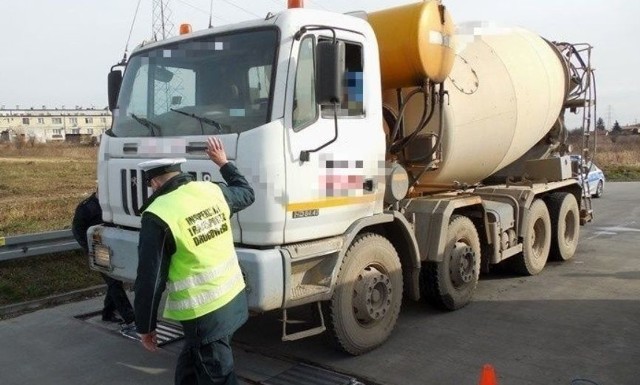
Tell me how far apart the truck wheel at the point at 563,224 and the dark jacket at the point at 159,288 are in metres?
6.26

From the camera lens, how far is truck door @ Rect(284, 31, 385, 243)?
3.93 m

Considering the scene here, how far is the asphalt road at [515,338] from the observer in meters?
4.27

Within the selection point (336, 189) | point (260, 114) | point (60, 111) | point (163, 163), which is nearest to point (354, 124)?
point (336, 189)

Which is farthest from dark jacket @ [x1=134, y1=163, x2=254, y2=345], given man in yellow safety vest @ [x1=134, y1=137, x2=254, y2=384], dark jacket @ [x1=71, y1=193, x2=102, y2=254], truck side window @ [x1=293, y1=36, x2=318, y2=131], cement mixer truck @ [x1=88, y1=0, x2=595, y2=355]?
dark jacket @ [x1=71, y1=193, x2=102, y2=254]

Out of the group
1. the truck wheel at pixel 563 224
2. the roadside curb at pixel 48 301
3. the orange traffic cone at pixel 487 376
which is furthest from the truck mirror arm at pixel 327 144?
the truck wheel at pixel 563 224

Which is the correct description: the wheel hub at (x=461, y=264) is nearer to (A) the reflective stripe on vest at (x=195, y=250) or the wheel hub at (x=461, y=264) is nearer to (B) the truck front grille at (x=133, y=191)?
(B) the truck front grille at (x=133, y=191)

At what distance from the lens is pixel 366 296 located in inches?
180

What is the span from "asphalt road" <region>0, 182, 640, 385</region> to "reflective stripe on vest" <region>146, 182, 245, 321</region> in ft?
4.99

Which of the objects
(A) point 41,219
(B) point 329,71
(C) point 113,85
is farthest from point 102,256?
(A) point 41,219

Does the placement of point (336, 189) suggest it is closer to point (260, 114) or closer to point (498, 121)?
point (260, 114)

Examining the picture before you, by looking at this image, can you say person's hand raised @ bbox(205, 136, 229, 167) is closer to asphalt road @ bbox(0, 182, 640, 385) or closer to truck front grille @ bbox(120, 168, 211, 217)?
truck front grille @ bbox(120, 168, 211, 217)

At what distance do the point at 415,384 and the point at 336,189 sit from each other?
5.10 feet

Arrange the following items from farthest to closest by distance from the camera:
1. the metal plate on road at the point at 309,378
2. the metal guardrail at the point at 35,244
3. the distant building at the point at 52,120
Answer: the distant building at the point at 52,120
the metal guardrail at the point at 35,244
the metal plate on road at the point at 309,378

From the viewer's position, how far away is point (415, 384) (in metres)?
4.09
